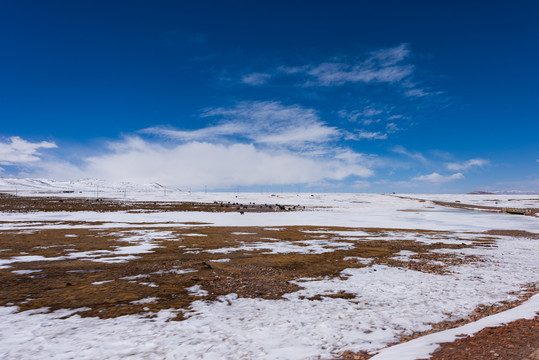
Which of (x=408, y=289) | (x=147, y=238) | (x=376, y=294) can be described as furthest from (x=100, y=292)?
(x=147, y=238)

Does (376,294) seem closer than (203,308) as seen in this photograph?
No

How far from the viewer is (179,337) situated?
7.07 metres

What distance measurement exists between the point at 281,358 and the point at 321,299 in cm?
401

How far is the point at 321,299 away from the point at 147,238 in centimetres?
1766

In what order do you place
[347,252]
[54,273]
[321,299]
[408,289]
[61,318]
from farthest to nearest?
[347,252]
[54,273]
[408,289]
[321,299]
[61,318]

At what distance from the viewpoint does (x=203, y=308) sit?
8.98m

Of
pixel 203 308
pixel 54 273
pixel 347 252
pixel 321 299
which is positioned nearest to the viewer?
pixel 203 308

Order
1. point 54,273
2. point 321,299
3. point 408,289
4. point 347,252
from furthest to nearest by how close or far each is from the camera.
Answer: point 347,252, point 54,273, point 408,289, point 321,299

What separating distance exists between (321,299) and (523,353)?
17.6 feet

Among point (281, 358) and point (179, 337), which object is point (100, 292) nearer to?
point (179, 337)

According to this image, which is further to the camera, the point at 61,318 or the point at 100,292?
the point at 100,292

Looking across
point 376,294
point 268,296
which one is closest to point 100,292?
point 268,296

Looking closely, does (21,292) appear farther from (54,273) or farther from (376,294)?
(376,294)

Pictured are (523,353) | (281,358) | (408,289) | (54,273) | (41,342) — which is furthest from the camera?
(54,273)
